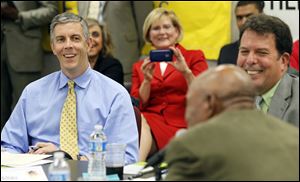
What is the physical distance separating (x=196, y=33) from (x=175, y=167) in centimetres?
396

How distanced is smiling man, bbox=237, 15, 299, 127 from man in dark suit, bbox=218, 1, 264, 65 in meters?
2.11

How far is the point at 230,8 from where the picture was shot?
5820 mm

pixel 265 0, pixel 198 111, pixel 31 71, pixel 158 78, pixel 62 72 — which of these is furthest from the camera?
pixel 31 71

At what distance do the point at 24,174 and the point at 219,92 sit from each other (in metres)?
1.11

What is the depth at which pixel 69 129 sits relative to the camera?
12.1 ft

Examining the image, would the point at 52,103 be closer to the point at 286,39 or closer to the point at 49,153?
the point at 49,153

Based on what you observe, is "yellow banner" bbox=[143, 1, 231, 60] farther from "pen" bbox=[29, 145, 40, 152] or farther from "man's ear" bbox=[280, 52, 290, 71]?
"pen" bbox=[29, 145, 40, 152]

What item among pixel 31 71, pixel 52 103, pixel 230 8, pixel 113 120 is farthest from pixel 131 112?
pixel 31 71

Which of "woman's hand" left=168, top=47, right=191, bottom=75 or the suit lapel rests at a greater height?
the suit lapel

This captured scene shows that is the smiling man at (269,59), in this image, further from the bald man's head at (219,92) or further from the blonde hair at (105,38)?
the blonde hair at (105,38)

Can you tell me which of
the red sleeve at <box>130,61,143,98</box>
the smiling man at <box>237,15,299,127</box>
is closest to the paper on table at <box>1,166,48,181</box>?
the smiling man at <box>237,15,299,127</box>

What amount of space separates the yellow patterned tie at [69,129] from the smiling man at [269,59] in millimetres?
984

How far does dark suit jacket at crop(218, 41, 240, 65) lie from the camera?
5.41 m

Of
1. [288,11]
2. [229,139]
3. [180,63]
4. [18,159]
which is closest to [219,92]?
[229,139]
